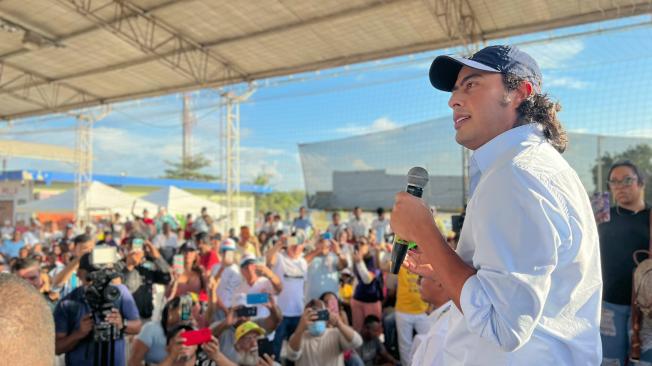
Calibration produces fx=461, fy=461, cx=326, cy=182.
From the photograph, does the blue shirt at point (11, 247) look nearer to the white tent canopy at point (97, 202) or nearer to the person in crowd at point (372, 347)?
the white tent canopy at point (97, 202)

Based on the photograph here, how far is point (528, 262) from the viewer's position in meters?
0.92

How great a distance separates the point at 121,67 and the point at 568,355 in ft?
46.2

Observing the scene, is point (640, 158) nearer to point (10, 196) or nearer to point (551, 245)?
point (551, 245)

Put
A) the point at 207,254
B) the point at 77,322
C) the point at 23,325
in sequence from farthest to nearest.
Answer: the point at 207,254
the point at 77,322
the point at 23,325

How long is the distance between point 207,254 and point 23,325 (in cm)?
647

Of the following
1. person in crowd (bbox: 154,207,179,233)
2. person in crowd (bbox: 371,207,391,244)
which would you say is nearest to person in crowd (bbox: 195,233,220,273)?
person in crowd (bbox: 371,207,391,244)

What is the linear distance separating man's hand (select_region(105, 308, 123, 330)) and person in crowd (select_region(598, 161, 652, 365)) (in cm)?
326

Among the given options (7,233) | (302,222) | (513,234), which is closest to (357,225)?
(302,222)

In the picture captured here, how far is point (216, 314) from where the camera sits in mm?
5184

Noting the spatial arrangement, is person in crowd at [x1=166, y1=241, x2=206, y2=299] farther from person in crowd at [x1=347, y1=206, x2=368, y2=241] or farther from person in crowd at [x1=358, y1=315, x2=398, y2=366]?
person in crowd at [x1=347, y1=206, x2=368, y2=241]

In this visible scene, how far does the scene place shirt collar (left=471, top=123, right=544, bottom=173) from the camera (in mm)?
1127

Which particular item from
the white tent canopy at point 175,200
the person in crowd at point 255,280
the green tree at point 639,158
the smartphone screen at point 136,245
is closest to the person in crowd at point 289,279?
the person in crowd at point 255,280

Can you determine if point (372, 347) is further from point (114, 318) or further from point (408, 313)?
point (114, 318)

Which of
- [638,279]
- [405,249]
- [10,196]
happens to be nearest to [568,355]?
[405,249]
